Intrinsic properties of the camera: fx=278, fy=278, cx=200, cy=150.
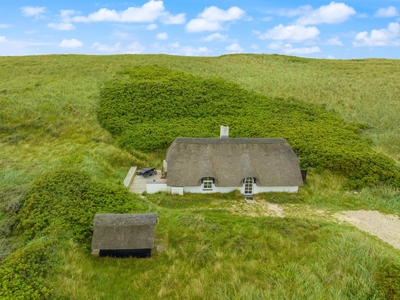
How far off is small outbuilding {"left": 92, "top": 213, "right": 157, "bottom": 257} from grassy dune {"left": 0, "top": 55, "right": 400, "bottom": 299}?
1.30 ft

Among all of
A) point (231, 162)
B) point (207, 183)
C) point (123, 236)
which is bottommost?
point (207, 183)

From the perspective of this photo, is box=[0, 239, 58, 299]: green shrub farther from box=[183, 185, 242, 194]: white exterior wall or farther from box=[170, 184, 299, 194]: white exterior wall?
box=[170, 184, 299, 194]: white exterior wall

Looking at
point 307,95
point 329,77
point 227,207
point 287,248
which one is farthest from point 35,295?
point 329,77

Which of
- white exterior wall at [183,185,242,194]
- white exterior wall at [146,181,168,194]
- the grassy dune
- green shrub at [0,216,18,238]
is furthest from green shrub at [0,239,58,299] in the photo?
white exterior wall at [183,185,242,194]

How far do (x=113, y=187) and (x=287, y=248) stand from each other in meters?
9.52

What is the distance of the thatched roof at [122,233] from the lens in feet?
36.4

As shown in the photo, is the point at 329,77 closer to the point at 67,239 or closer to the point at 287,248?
the point at 287,248

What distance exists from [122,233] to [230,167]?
886 cm

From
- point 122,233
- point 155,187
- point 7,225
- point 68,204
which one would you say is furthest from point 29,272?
point 155,187

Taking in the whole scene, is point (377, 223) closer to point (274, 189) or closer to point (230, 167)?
point (274, 189)

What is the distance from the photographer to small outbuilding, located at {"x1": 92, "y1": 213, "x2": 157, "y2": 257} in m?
11.1

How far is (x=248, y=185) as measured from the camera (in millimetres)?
18297

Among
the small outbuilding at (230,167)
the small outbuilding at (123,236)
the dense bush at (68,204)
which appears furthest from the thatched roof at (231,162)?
the small outbuilding at (123,236)

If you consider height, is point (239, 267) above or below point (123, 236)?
below
